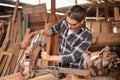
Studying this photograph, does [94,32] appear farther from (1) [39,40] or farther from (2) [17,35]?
(1) [39,40]

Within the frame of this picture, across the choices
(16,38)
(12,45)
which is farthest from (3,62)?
(16,38)

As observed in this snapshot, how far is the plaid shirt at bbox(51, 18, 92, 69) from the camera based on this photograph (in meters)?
2.51

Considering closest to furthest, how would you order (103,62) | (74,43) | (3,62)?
(74,43)
(103,62)
(3,62)

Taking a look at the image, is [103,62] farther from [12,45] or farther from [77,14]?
[12,45]

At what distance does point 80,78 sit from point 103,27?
3.98 metres

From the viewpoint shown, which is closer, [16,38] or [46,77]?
[46,77]

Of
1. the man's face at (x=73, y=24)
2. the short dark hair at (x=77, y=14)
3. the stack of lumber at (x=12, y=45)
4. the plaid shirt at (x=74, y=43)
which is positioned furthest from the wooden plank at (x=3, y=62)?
the short dark hair at (x=77, y=14)

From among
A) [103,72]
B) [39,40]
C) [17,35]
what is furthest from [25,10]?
[39,40]

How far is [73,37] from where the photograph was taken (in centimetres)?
276

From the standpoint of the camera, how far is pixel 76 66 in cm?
292

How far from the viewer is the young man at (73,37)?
2470 mm

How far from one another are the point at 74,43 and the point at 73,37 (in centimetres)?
9

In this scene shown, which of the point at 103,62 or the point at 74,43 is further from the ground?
the point at 74,43

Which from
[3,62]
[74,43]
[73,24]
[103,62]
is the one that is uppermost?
[73,24]
